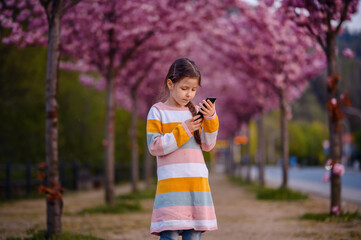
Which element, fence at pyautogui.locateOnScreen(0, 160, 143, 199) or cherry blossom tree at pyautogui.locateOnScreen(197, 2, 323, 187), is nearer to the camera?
fence at pyautogui.locateOnScreen(0, 160, 143, 199)

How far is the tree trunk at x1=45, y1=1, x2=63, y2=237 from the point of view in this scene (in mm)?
6070

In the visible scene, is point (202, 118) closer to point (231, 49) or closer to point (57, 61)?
point (57, 61)

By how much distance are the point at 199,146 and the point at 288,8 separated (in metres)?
6.05

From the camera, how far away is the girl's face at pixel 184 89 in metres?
3.12

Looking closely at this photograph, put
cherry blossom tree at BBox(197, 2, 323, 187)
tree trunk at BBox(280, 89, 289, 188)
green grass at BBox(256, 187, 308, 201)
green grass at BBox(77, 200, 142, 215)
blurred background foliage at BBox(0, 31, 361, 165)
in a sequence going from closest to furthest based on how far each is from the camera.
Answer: green grass at BBox(77, 200, 142, 215) → green grass at BBox(256, 187, 308, 201) → tree trunk at BBox(280, 89, 289, 188) → cherry blossom tree at BBox(197, 2, 323, 187) → blurred background foliage at BBox(0, 31, 361, 165)

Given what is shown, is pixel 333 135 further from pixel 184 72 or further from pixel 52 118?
pixel 184 72

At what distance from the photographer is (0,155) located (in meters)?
16.3

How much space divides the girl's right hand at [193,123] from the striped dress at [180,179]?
0.02 meters

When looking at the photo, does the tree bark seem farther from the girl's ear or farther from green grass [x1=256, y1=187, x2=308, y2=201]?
the girl's ear

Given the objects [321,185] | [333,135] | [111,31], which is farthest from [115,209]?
[321,185]

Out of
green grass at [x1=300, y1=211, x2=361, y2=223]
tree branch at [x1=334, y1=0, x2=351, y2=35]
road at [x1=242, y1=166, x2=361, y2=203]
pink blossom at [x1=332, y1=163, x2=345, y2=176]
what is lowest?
road at [x1=242, y1=166, x2=361, y2=203]

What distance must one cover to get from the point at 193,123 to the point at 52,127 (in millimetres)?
3704

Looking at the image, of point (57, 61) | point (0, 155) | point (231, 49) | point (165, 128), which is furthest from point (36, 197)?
point (165, 128)

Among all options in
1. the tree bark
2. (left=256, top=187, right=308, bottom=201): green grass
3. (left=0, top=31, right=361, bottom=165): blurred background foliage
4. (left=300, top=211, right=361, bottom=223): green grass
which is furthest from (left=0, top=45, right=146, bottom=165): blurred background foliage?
(left=300, top=211, right=361, bottom=223): green grass
